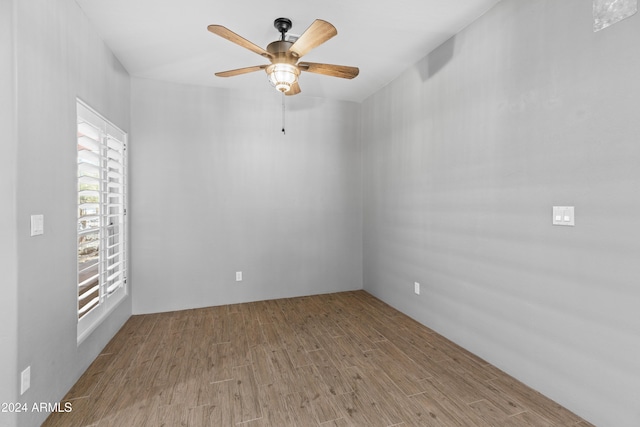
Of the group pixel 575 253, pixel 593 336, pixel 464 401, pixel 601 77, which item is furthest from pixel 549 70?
pixel 464 401

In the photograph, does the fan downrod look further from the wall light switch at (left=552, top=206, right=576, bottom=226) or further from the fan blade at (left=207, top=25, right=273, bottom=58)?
the wall light switch at (left=552, top=206, right=576, bottom=226)

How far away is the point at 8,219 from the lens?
1.60m

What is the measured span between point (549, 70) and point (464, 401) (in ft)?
7.31

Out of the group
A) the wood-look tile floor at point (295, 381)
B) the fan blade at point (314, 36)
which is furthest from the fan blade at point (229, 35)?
the wood-look tile floor at point (295, 381)

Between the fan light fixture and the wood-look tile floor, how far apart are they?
2.24 metres

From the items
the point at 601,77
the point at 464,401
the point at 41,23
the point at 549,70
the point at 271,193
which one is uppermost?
the point at 41,23

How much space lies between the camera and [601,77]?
5.76 feet

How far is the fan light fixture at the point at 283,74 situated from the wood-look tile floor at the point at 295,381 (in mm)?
2241

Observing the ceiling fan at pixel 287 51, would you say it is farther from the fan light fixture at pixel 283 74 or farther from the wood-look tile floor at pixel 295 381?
the wood-look tile floor at pixel 295 381

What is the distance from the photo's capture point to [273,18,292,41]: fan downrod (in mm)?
2521

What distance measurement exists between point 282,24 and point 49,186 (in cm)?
204

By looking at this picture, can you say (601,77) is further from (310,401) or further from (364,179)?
(364,179)

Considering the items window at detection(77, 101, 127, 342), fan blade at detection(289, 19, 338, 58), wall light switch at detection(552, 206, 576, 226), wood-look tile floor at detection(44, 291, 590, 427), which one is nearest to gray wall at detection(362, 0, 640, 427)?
wall light switch at detection(552, 206, 576, 226)

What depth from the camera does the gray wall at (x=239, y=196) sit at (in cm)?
371
